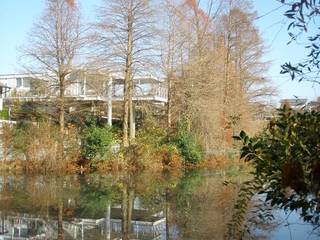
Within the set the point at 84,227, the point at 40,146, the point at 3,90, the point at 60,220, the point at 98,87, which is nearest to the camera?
the point at 84,227

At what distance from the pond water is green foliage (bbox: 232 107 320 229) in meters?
3.19

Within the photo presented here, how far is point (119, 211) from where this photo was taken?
11867 mm

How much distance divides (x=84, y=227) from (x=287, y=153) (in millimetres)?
7201

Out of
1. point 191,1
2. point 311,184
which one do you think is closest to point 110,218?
point 311,184

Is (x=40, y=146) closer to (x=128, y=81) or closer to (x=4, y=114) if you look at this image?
(x=128, y=81)

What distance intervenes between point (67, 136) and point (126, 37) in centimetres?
693

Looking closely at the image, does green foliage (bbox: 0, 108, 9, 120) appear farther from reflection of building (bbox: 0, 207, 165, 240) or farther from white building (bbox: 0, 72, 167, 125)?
reflection of building (bbox: 0, 207, 165, 240)

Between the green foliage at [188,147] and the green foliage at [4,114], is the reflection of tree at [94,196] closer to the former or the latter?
the green foliage at [188,147]

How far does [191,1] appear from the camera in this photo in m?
35.0

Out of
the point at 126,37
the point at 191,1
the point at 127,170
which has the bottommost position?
the point at 127,170

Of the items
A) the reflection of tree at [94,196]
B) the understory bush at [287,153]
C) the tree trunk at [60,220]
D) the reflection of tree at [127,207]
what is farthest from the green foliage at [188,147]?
the understory bush at [287,153]

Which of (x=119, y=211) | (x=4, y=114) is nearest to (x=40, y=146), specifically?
(x=119, y=211)

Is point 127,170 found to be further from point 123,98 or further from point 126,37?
point 126,37

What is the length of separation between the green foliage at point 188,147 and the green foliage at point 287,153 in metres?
→ 26.3
